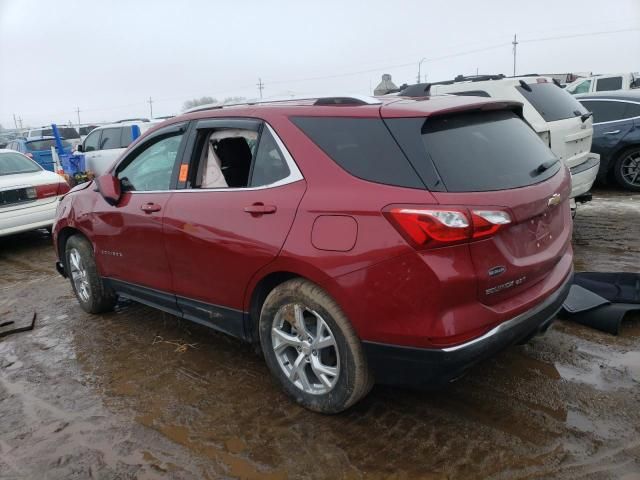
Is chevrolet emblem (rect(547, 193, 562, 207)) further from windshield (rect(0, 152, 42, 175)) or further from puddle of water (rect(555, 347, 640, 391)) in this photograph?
windshield (rect(0, 152, 42, 175))

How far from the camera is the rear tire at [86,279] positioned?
4.70 metres

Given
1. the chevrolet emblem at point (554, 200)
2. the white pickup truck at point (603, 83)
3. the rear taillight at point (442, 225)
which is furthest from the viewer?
the white pickup truck at point (603, 83)

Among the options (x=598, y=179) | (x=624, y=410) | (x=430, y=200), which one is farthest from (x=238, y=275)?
(x=598, y=179)

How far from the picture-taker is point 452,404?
3051 millimetres

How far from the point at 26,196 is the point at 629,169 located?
9534 mm

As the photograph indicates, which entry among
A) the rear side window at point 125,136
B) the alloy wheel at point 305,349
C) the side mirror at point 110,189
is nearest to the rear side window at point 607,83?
the rear side window at point 125,136

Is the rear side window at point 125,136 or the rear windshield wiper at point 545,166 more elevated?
the rear side window at point 125,136

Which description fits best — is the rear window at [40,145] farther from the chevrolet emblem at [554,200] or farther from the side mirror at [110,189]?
the chevrolet emblem at [554,200]

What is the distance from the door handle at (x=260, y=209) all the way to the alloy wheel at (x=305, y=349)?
549mm

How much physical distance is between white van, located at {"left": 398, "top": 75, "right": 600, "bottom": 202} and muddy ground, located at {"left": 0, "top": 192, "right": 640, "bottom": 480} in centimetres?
270

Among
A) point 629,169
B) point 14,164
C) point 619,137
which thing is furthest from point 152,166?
point 629,169

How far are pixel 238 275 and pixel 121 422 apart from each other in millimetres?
1115

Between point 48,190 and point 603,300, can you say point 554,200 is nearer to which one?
point 603,300

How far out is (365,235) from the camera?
2533mm
